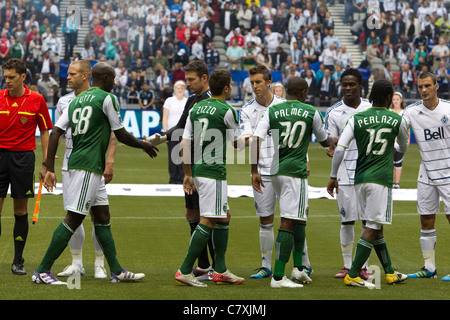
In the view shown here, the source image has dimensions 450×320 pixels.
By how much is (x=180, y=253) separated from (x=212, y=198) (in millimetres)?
2345

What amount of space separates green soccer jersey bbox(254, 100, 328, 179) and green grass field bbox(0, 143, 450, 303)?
3.95ft

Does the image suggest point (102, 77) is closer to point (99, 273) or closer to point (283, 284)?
point (99, 273)

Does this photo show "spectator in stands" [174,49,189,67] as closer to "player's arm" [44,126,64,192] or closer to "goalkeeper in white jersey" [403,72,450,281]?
"goalkeeper in white jersey" [403,72,450,281]

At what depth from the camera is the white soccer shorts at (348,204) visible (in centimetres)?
803

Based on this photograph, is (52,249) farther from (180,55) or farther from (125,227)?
(180,55)

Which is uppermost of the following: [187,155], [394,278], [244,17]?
[244,17]

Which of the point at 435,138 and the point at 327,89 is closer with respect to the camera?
the point at 435,138

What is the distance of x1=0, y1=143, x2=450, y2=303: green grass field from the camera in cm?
663

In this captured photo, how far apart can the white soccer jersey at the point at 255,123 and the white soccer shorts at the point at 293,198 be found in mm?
971

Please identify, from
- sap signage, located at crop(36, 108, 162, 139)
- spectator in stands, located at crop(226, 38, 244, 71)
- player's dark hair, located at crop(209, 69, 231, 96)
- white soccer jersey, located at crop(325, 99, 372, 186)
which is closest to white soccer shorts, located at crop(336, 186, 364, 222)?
white soccer jersey, located at crop(325, 99, 372, 186)

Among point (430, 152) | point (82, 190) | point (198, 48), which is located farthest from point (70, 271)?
point (198, 48)

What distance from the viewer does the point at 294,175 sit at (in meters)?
7.08

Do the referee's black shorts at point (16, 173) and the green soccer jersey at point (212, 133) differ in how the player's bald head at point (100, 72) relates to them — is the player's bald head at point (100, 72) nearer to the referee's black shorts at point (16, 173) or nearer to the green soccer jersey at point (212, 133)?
the green soccer jersey at point (212, 133)

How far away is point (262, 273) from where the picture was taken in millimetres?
7844
